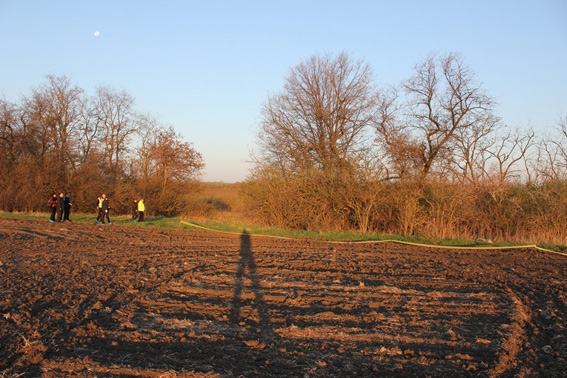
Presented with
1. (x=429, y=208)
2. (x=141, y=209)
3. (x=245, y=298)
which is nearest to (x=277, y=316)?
(x=245, y=298)

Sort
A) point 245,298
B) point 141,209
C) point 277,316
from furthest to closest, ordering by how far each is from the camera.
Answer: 1. point 141,209
2. point 245,298
3. point 277,316

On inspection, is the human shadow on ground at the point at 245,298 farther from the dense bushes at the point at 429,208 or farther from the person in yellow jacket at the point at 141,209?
the person in yellow jacket at the point at 141,209

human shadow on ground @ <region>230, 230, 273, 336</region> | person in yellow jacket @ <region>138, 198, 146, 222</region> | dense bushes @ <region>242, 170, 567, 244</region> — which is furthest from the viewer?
person in yellow jacket @ <region>138, 198, 146, 222</region>

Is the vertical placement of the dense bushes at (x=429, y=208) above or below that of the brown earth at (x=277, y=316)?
above

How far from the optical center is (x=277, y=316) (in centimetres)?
602

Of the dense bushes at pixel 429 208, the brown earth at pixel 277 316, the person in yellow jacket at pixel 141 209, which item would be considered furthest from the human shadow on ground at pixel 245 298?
the person in yellow jacket at pixel 141 209

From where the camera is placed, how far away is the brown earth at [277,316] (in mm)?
4422

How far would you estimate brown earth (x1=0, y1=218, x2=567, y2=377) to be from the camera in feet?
14.5

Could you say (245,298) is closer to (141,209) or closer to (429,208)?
(429,208)

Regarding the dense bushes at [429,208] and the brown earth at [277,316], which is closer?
the brown earth at [277,316]

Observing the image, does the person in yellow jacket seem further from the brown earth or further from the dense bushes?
the brown earth

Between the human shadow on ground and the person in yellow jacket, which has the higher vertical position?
the person in yellow jacket

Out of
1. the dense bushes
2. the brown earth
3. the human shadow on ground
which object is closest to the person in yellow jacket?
the dense bushes

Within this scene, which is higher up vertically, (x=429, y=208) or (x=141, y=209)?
(x=429, y=208)
